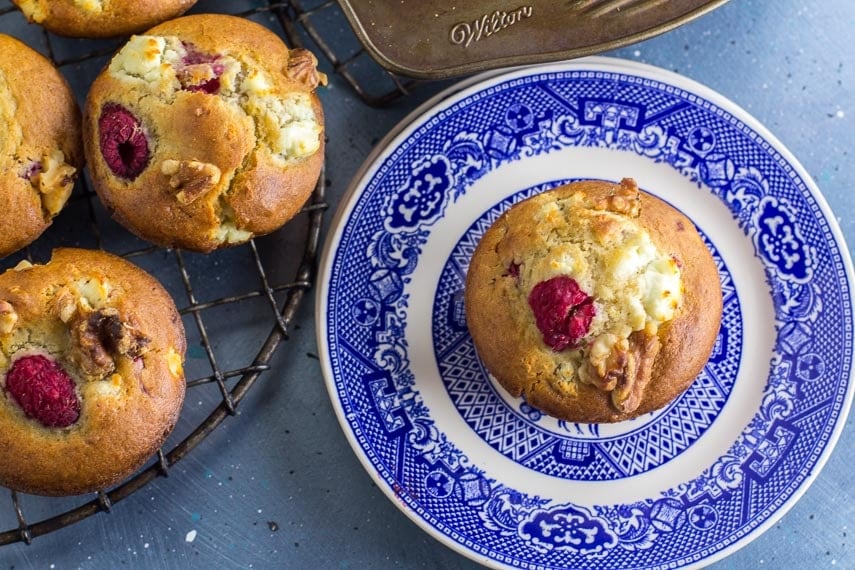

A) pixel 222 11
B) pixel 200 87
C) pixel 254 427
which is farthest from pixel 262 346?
pixel 222 11

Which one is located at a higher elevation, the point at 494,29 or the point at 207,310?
the point at 494,29

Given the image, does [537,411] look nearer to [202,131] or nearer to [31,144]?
[202,131]

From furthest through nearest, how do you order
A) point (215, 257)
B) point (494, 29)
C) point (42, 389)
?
1. point (215, 257)
2. point (494, 29)
3. point (42, 389)

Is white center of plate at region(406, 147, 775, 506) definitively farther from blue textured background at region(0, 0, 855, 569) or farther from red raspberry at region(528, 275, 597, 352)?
red raspberry at region(528, 275, 597, 352)

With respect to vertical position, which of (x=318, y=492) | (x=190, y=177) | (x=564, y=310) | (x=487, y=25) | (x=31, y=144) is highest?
(x=487, y=25)

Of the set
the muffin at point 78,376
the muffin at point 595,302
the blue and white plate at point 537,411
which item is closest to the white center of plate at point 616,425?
the blue and white plate at point 537,411

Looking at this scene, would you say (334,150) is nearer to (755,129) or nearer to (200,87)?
(200,87)

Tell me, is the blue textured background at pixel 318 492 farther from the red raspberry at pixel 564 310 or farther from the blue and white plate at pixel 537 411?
the red raspberry at pixel 564 310

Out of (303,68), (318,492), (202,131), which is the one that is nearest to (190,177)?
(202,131)
